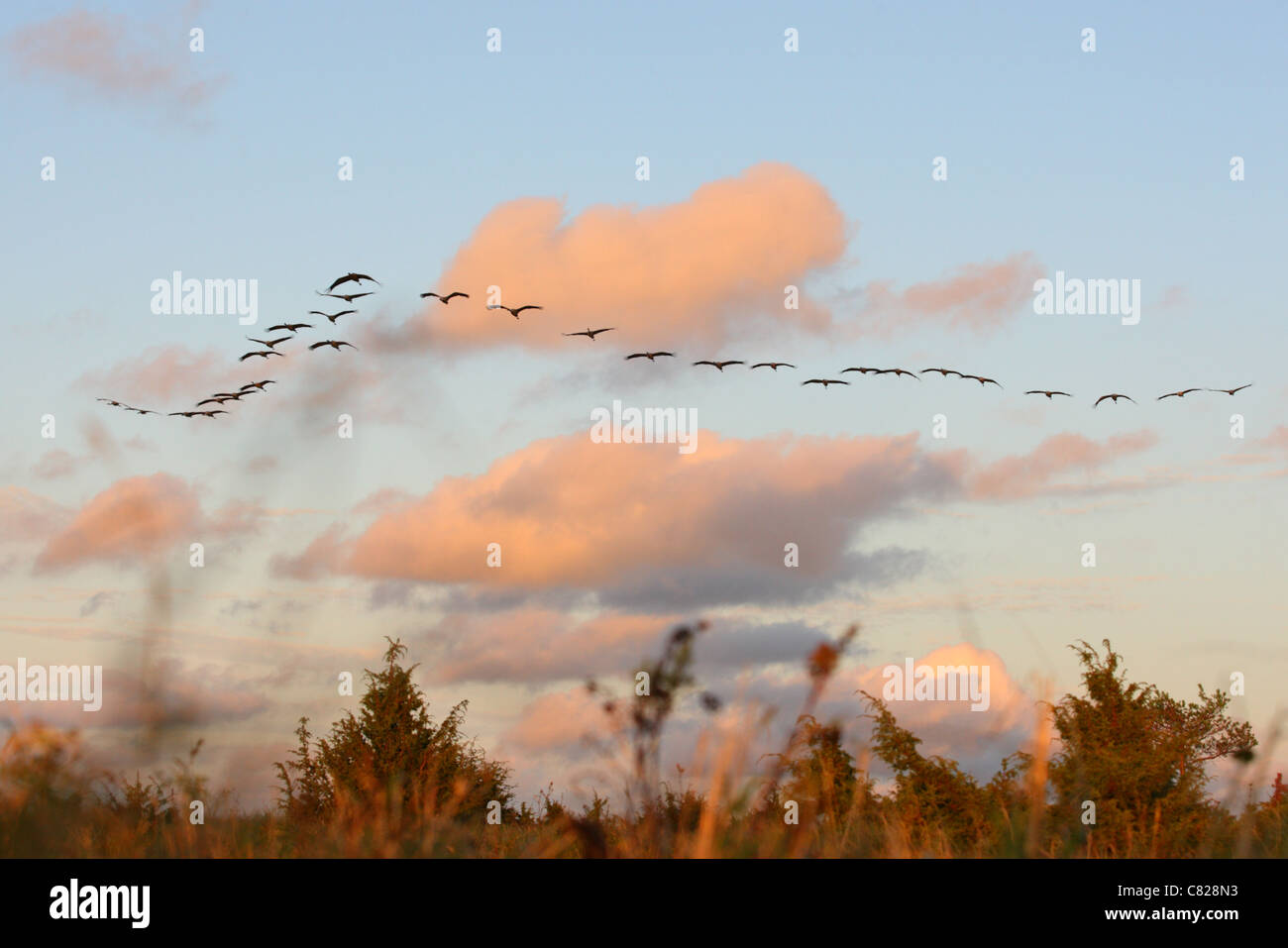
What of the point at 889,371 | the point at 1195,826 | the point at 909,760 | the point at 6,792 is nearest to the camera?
the point at 6,792

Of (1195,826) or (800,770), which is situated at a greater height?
(800,770)

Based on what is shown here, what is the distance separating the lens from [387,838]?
7.02 metres

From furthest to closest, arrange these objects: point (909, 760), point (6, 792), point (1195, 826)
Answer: point (909, 760) < point (1195, 826) < point (6, 792)
